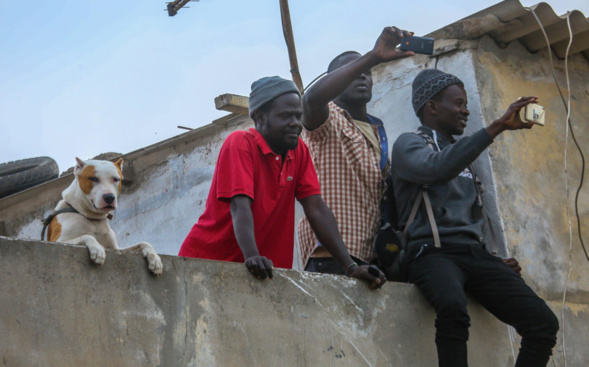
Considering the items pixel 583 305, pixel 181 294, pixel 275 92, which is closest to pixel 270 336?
pixel 181 294

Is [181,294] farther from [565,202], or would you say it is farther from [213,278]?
[565,202]

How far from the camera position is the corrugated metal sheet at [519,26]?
5820 mm

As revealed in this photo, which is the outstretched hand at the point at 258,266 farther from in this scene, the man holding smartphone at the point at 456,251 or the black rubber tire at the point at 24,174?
the black rubber tire at the point at 24,174

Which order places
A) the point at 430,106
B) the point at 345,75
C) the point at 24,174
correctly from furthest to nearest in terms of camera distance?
1. the point at 24,174
2. the point at 430,106
3. the point at 345,75

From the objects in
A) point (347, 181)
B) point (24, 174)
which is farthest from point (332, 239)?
point (24, 174)

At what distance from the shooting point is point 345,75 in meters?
4.61

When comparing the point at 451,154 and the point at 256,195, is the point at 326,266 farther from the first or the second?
the point at 451,154

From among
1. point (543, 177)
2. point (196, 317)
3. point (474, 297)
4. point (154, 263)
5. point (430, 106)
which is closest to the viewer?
point (154, 263)

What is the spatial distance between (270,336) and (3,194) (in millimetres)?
6660

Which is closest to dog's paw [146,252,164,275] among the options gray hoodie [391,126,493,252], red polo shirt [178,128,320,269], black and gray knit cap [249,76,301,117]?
red polo shirt [178,128,320,269]

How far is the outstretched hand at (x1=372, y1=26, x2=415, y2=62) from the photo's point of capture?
4508 mm

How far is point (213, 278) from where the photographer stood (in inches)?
150

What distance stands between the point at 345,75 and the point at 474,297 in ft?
4.99

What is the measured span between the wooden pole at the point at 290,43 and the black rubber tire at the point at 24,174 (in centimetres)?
374
